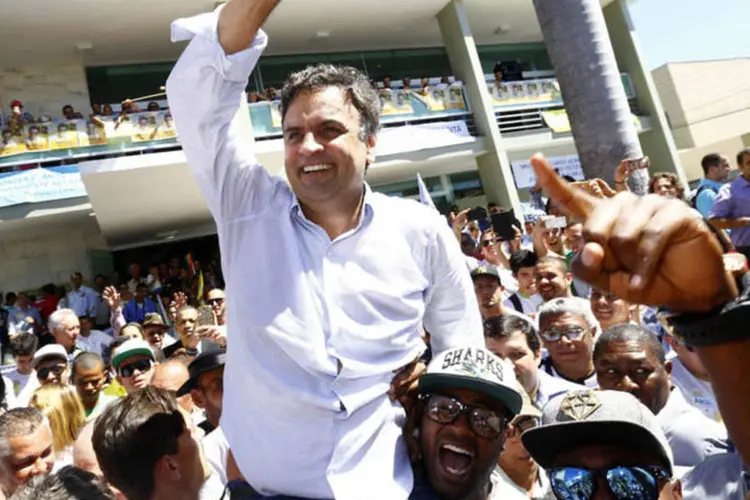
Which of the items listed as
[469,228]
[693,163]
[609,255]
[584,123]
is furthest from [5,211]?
[693,163]

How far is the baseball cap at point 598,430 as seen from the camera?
76.1 inches

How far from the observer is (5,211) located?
1245cm

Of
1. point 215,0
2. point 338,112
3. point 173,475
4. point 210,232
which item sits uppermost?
point 215,0

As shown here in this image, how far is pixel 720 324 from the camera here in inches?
45.1

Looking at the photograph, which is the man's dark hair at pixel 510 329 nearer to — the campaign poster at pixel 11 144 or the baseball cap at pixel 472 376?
the baseball cap at pixel 472 376

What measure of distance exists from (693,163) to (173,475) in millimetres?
31451

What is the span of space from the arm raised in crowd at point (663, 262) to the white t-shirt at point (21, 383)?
540 centimetres

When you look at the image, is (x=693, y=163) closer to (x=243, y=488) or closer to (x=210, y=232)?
(x=210, y=232)

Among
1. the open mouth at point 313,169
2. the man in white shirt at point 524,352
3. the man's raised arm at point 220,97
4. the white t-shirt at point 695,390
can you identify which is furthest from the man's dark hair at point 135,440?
the white t-shirt at point 695,390

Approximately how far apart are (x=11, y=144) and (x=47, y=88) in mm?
4122

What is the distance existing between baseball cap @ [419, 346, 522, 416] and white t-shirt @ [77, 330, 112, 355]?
6.82 meters

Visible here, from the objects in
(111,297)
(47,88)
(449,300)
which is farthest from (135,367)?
(47,88)

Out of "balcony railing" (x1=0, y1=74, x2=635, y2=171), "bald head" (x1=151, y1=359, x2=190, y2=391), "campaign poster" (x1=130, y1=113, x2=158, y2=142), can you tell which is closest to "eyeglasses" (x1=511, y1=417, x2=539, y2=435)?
"bald head" (x1=151, y1=359, x2=190, y2=391)

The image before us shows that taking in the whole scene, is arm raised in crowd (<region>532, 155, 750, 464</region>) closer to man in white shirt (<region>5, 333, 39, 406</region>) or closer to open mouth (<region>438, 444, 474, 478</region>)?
open mouth (<region>438, 444, 474, 478</region>)
